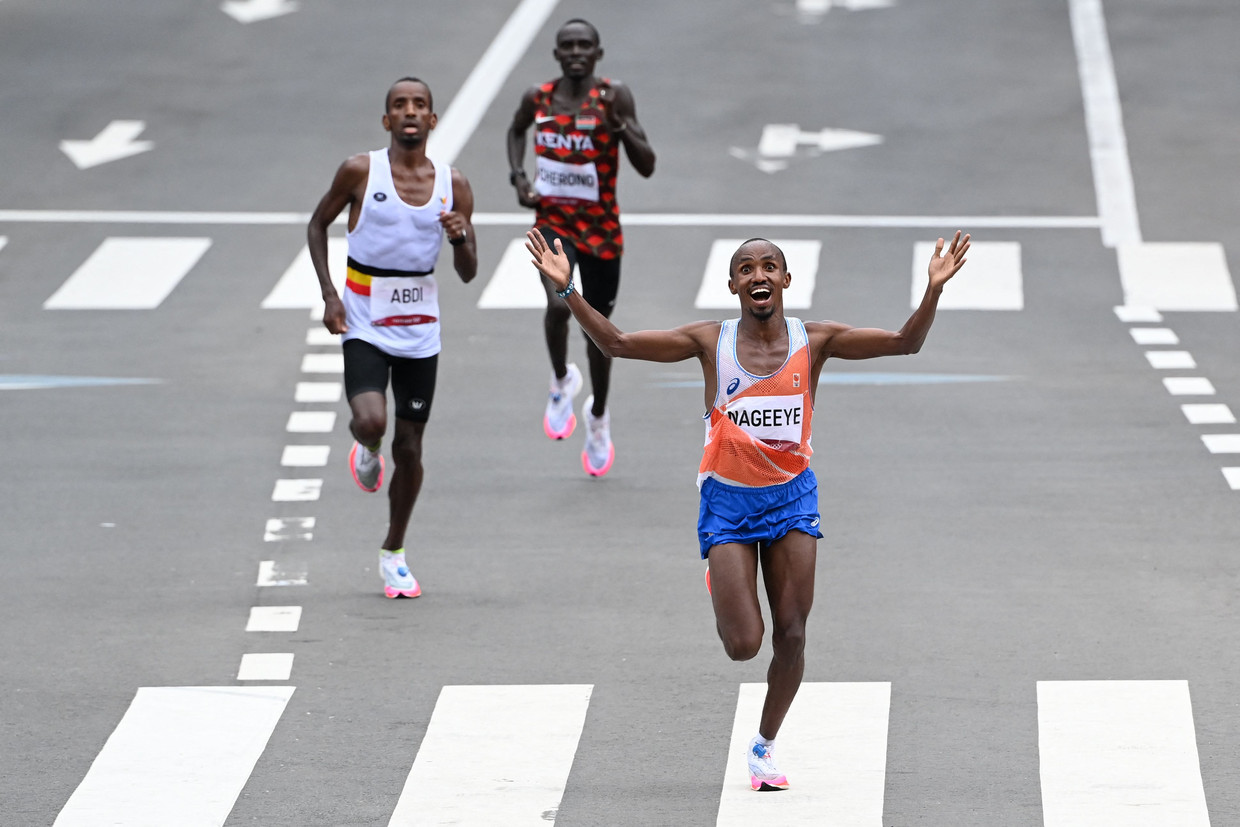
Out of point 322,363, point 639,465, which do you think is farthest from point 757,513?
point 322,363

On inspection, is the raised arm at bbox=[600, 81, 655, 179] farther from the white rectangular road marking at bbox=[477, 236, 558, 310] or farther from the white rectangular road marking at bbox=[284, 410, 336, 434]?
the white rectangular road marking at bbox=[477, 236, 558, 310]

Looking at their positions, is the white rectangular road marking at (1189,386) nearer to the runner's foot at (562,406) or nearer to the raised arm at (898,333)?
the runner's foot at (562,406)

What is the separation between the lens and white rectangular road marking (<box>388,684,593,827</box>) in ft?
28.7

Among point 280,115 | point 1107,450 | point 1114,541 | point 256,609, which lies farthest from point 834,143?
point 256,609

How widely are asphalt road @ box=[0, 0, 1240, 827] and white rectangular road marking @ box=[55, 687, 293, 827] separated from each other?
0.38 feet

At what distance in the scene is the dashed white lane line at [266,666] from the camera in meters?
10.5

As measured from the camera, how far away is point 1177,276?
779 inches

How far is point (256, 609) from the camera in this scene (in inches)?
456

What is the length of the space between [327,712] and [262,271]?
36.4ft

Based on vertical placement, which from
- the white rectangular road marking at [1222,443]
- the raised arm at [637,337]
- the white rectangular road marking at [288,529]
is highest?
the raised arm at [637,337]

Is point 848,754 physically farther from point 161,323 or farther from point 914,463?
point 161,323

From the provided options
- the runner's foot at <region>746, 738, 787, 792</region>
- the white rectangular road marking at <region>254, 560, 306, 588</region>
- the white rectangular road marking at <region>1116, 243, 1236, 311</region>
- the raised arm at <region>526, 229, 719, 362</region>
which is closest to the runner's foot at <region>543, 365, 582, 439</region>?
the white rectangular road marking at <region>254, 560, 306, 588</region>

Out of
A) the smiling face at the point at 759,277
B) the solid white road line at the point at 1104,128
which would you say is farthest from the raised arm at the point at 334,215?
the solid white road line at the point at 1104,128

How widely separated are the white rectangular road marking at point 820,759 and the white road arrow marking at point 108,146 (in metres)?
16.8
